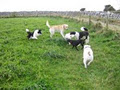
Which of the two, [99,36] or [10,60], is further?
[99,36]

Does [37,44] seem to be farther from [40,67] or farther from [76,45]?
[40,67]

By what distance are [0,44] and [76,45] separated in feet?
13.7

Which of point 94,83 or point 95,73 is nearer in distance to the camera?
point 94,83

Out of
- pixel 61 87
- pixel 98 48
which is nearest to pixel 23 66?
pixel 61 87

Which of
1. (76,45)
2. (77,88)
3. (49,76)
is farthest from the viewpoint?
(76,45)

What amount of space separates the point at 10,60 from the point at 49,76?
2.18 metres

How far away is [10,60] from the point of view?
8266 millimetres

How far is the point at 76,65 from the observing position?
8336 millimetres

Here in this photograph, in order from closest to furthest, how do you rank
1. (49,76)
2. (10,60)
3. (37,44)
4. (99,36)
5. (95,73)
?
1. (49,76)
2. (95,73)
3. (10,60)
4. (37,44)
5. (99,36)

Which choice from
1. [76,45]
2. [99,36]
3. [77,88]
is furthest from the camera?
[99,36]

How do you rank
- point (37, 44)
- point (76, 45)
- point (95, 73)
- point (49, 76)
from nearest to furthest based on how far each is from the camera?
point (49, 76)
point (95, 73)
point (76, 45)
point (37, 44)

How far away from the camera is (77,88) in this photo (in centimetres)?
631

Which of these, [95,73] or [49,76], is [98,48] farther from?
[49,76]

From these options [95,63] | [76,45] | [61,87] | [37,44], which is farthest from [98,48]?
[61,87]
